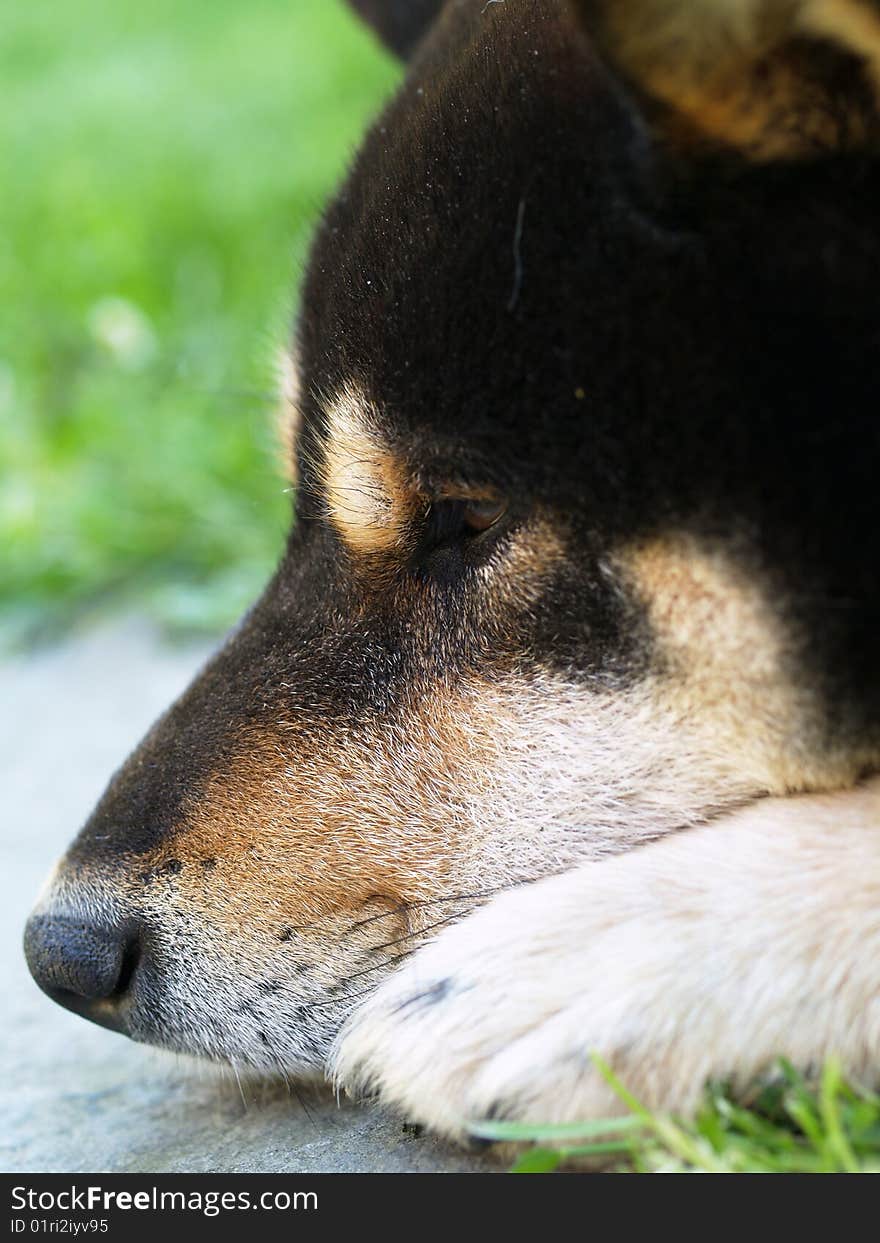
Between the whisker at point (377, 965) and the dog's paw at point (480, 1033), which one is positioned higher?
the dog's paw at point (480, 1033)

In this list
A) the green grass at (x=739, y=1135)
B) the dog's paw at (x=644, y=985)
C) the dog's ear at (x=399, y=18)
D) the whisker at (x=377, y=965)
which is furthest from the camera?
the dog's ear at (x=399, y=18)

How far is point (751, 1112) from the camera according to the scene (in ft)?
5.04

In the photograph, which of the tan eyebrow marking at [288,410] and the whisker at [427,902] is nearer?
the whisker at [427,902]

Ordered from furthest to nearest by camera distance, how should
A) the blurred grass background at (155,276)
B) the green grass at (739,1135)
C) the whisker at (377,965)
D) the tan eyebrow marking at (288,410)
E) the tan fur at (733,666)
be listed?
the blurred grass background at (155,276), the tan eyebrow marking at (288,410), the whisker at (377,965), the tan fur at (733,666), the green grass at (739,1135)

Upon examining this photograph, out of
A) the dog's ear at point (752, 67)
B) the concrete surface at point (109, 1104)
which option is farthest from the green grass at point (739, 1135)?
the dog's ear at point (752, 67)

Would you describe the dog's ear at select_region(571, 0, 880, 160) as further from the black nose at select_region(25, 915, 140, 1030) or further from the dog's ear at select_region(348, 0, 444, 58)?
the dog's ear at select_region(348, 0, 444, 58)

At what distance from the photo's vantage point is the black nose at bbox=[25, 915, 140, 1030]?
190cm

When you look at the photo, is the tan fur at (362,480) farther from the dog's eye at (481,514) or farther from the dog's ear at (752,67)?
the dog's ear at (752,67)

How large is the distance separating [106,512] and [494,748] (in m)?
2.72

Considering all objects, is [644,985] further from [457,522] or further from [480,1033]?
[457,522]

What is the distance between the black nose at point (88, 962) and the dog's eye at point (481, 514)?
0.69 metres

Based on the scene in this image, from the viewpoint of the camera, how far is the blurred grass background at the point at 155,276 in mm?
4195

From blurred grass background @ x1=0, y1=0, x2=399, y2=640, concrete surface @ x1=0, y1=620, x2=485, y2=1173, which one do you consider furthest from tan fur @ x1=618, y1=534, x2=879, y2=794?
blurred grass background @ x1=0, y1=0, x2=399, y2=640
